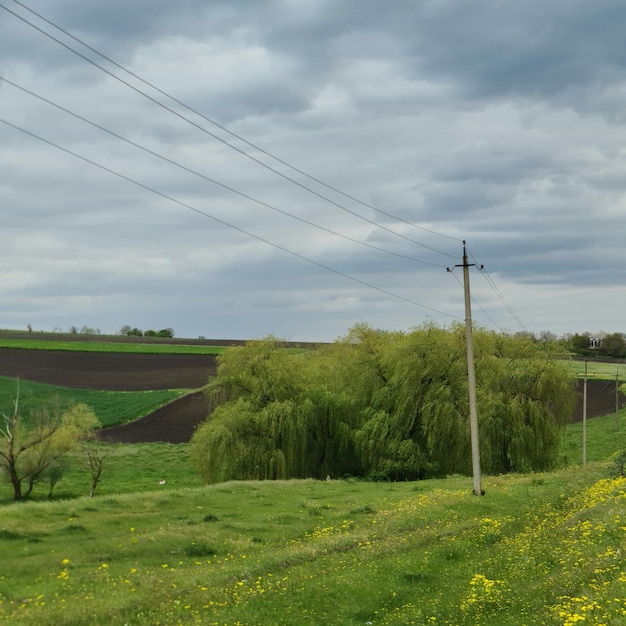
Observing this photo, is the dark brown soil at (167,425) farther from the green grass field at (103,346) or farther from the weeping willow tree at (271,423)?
the green grass field at (103,346)

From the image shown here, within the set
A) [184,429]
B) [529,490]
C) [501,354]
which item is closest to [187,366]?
[184,429]

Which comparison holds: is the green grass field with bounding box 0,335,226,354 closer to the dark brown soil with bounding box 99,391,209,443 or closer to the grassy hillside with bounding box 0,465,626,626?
the dark brown soil with bounding box 99,391,209,443

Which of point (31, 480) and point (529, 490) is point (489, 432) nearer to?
point (529, 490)

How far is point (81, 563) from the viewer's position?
1934cm

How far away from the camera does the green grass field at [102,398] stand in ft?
264

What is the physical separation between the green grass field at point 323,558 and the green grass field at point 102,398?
173ft

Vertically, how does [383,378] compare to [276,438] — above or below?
above

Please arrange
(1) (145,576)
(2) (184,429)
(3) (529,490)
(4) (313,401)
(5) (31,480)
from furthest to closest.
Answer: (2) (184,429), (4) (313,401), (5) (31,480), (3) (529,490), (1) (145,576)

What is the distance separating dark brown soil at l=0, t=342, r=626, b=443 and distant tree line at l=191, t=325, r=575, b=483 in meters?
25.2

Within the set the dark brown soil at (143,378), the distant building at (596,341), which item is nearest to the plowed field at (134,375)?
the dark brown soil at (143,378)

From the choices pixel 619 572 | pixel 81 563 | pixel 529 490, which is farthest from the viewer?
pixel 529 490

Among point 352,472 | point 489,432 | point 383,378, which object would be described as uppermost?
point 383,378

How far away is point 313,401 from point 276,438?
4.83m

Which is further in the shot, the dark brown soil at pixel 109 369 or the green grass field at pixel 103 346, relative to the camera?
the green grass field at pixel 103 346
